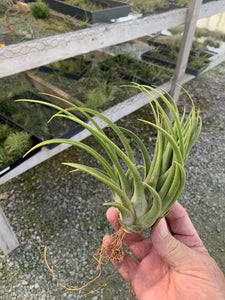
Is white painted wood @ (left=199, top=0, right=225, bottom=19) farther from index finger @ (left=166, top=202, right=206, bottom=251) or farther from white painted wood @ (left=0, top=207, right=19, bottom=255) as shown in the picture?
white painted wood @ (left=0, top=207, right=19, bottom=255)

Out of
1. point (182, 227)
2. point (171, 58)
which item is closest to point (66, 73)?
point (171, 58)

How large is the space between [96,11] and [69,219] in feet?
4.81

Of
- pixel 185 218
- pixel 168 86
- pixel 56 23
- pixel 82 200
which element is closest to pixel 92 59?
pixel 168 86

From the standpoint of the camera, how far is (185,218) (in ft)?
3.69

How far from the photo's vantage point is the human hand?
86cm

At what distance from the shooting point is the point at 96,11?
1456mm

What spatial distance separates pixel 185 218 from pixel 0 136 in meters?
1.38


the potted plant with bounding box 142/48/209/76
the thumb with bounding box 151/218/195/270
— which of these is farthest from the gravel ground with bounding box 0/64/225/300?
the potted plant with bounding box 142/48/209/76

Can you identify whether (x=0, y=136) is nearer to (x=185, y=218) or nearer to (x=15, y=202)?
(x=15, y=202)

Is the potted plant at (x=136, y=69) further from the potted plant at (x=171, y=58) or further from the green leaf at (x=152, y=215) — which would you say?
the green leaf at (x=152, y=215)

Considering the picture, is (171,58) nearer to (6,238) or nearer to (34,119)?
(34,119)

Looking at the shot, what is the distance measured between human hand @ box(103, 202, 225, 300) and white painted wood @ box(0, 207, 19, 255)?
2.23 feet

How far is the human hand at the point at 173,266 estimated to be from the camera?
856 mm

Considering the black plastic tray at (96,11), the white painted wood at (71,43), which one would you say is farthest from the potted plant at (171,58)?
the black plastic tray at (96,11)
